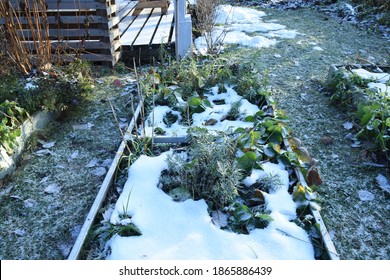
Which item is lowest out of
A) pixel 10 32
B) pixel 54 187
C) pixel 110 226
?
pixel 54 187

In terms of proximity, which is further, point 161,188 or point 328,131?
point 328,131

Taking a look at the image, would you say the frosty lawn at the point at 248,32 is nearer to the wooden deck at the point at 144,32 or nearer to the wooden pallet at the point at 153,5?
the wooden deck at the point at 144,32

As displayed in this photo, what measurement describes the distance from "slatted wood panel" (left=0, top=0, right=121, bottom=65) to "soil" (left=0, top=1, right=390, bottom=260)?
0.41 metres

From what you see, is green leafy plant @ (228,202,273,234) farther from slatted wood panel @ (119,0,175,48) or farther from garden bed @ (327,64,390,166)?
slatted wood panel @ (119,0,175,48)

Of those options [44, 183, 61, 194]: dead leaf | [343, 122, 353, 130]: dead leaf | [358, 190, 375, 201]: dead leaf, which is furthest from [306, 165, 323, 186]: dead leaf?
[44, 183, 61, 194]: dead leaf

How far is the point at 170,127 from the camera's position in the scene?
3.02 meters

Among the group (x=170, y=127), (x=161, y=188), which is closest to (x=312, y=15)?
(x=170, y=127)

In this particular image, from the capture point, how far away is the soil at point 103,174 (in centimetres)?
216

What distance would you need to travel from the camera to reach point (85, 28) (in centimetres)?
409

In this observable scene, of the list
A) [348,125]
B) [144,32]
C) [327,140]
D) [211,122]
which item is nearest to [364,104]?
[348,125]

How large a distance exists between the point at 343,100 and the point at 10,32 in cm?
364

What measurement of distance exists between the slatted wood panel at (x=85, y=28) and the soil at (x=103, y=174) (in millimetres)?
413
